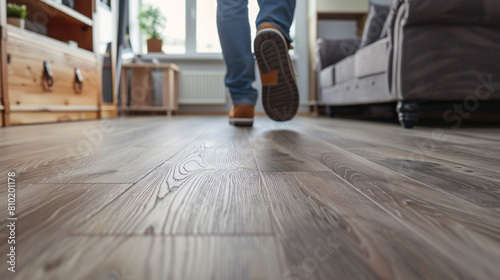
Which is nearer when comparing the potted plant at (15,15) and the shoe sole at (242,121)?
the shoe sole at (242,121)

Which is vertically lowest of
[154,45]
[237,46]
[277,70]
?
[277,70]

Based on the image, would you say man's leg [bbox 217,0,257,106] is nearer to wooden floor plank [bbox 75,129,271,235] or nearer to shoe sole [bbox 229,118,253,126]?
shoe sole [bbox 229,118,253,126]

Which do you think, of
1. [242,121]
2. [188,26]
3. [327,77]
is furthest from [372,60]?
[188,26]

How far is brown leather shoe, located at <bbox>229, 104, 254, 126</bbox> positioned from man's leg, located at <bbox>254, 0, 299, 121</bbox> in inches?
6.8

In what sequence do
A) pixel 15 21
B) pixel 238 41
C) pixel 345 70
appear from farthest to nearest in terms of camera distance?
pixel 345 70 → pixel 15 21 → pixel 238 41

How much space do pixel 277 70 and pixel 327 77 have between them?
1.81m

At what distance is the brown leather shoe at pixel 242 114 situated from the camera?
1.44 metres

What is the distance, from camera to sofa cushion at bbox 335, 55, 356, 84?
2.24 metres

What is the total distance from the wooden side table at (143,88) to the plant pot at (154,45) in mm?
383

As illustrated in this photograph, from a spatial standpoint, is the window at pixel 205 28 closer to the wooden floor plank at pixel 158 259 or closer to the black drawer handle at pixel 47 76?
the black drawer handle at pixel 47 76

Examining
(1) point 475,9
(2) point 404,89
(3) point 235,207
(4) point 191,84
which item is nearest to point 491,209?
(3) point 235,207

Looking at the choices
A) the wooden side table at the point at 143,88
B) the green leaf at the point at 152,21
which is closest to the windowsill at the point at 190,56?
the green leaf at the point at 152,21

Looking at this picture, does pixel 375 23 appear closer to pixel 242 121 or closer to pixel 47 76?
pixel 242 121

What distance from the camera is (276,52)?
1179 mm
